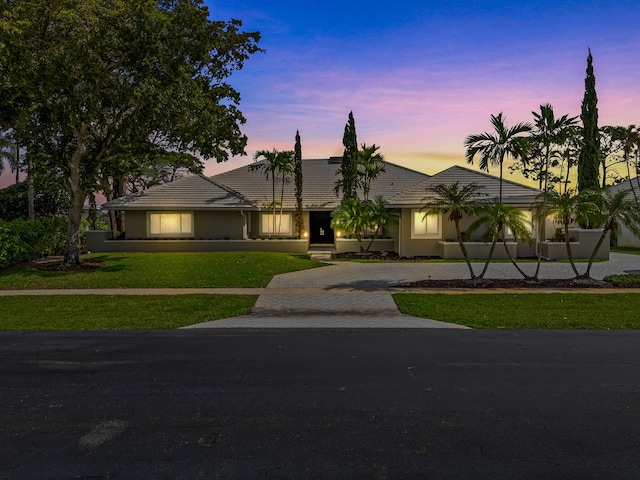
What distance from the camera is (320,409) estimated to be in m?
4.95

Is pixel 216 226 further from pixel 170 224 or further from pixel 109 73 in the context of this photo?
pixel 109 73

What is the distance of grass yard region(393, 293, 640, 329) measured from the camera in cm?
946

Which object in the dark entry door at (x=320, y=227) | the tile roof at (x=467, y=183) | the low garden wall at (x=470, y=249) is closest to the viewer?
the low garden wall at (x=470, y=249)

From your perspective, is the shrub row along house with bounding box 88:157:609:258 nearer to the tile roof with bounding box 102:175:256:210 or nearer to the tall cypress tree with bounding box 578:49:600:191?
the tile roof with bounding box 102:175:256:210

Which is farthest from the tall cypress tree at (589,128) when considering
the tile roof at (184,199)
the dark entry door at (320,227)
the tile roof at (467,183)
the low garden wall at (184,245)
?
the tile roof at (184,199)

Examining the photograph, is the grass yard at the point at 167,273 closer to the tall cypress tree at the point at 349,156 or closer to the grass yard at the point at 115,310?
the grass yard at the point at 115,310

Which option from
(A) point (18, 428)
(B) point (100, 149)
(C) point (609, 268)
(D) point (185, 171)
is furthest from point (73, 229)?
(D) point (185, 171)

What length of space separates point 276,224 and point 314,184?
5042 mm

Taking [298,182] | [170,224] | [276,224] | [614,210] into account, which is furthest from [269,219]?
[614,210]

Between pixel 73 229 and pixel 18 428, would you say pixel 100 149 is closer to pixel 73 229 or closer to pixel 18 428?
pixel 73 229

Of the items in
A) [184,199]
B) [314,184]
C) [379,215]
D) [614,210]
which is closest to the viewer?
[614,210]

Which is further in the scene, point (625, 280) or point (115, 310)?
point (625, 280)

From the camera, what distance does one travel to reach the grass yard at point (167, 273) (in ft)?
50.2

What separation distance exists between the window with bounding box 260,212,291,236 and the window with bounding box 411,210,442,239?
9.51 m
